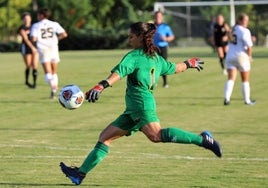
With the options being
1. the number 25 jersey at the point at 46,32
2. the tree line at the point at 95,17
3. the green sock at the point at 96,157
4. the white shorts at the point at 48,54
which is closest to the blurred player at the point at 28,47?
the number 25 jersey at the point at 46,32

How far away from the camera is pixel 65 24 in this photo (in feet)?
226

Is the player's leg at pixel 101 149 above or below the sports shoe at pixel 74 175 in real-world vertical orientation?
above

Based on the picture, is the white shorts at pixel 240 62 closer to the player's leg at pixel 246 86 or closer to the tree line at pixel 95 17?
the player's leg at pixel 246 86

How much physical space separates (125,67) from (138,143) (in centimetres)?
428

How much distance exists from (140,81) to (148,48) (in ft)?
1.24

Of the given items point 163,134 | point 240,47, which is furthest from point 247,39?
point 163,134

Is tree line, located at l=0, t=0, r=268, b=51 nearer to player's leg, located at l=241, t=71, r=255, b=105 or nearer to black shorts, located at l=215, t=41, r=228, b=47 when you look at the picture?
black shorts, located at l=215, t=41, r=228, b=47

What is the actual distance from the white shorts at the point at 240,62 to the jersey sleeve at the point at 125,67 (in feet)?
31.2

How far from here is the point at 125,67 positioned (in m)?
9.01

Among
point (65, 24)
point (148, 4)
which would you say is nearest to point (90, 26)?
point (65, 24)

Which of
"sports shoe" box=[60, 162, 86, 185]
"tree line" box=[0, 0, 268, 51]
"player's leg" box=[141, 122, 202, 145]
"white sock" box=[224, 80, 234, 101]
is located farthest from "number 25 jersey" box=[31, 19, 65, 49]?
"tree line" box=[0, 0, 268, 51]

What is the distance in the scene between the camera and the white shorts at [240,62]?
18375 millimetres

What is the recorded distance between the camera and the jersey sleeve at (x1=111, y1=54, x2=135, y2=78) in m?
8.95

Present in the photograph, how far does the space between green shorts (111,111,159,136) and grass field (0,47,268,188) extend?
2.30ft
